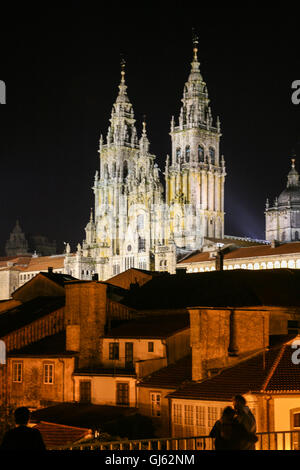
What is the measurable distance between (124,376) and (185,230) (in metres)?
75.2

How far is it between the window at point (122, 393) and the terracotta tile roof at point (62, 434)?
404cm

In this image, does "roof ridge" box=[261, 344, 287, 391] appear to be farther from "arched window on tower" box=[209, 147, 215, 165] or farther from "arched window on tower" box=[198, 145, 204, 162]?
"arched window on tower" box=[209, 147, 215, 165]

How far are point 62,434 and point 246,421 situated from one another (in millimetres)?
19218

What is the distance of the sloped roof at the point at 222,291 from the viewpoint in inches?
1566

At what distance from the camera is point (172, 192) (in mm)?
114000

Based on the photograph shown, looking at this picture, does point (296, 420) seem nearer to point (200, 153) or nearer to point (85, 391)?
point (85, 391)

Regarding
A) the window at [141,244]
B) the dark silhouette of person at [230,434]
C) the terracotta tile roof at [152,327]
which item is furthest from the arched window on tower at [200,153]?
the dark silhouette of person at [230,434]

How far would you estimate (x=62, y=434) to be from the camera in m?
31.1

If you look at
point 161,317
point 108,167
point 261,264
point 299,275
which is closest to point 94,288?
point 161,317

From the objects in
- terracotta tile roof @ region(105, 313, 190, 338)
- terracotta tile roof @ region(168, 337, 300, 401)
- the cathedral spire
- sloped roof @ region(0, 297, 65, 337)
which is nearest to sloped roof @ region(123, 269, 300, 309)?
terracotta tile roof @ region(105, 313, 190, 338)

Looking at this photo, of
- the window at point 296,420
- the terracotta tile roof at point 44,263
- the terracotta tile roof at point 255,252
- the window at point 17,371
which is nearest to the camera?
the window at point 296,420

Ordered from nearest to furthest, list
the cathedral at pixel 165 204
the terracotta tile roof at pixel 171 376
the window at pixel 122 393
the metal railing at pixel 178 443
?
the metal railing at pixel 178 443, the terracotta tile roof at pixel 171 376, the window at pixel 122 393, the cathedral at pixel 165 204

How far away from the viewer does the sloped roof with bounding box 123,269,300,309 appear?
39.8m

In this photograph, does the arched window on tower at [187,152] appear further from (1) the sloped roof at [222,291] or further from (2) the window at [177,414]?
(2) the window at [177,414]
